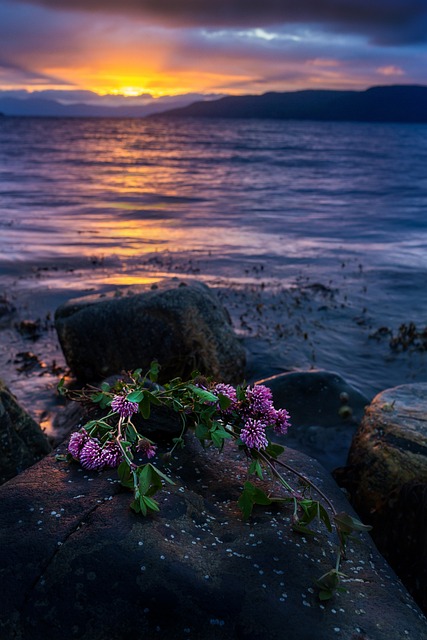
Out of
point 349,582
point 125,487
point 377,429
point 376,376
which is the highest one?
point 125,487

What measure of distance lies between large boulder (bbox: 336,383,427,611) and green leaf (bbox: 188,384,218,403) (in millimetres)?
1978

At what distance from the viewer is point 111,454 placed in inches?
118

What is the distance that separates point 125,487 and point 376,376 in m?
6.11

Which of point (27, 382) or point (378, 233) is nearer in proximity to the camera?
point (27, 382)

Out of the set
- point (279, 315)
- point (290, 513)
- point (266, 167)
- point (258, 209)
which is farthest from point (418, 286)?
point (266, 167)

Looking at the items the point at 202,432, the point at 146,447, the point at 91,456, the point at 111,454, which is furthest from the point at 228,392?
the point at 91,456

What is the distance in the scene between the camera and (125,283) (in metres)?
11.8

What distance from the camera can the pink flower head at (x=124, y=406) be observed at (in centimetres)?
309

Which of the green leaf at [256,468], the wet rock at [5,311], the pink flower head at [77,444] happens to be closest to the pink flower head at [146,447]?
the pink flower head at [77,444]

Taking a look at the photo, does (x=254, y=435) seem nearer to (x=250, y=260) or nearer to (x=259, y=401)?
(x=259, y=401)

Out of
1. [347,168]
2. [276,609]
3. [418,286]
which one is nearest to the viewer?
[276,609]

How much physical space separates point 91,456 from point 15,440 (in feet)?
5.67

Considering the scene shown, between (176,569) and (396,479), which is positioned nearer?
(176,569)

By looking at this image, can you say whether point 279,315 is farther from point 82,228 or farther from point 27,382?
point 82,228
